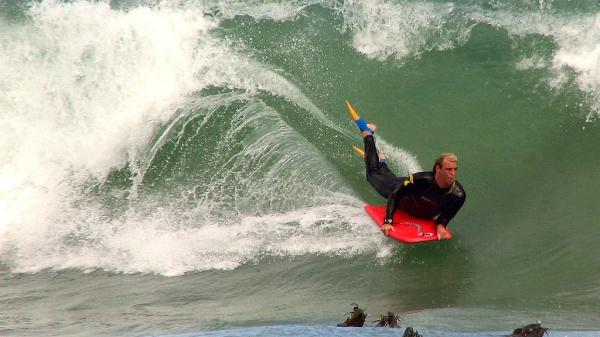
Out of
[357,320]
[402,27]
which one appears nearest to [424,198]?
[357,320]

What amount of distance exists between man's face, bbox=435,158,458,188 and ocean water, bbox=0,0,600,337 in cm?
81

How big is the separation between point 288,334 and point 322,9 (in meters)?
8.23

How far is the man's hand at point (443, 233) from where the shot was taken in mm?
7230

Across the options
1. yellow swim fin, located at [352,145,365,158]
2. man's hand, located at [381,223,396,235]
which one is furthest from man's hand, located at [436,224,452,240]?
yellow swim fin, located at [352,145,365,158]

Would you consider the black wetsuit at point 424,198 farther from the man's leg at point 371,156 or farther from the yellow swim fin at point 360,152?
the yellow swim fin at point 360,152

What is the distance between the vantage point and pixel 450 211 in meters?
7.24

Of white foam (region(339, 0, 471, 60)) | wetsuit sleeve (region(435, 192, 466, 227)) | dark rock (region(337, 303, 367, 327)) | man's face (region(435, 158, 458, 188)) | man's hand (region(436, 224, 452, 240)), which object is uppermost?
white foam (region(339, 0, 471, 60))

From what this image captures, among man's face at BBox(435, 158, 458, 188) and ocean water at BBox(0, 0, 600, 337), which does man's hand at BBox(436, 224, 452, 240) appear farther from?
man's face at BBox(435, 158, 458, 188)

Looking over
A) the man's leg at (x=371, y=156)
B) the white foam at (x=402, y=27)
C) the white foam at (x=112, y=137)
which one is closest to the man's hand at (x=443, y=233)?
the white foam at (x=112, y=137)

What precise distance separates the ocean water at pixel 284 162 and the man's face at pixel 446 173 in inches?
31.9

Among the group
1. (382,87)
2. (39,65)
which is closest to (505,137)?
(382,87)

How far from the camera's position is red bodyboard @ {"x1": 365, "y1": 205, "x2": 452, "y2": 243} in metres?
7.23

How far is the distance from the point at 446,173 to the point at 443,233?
2.46 feet

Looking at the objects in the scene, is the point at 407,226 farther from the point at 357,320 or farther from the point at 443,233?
the point at 357,320
